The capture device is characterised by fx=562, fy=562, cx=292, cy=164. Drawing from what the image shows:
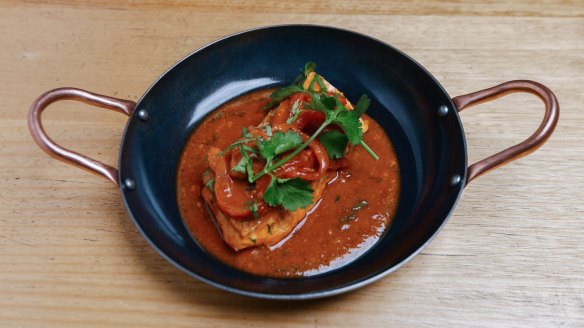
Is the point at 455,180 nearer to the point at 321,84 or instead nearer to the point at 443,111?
the point at 443,111

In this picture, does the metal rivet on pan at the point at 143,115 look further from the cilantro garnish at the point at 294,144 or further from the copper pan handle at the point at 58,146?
the cilantro garnish at the point at 294,144

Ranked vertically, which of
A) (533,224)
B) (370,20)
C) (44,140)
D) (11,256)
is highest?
(44,140)

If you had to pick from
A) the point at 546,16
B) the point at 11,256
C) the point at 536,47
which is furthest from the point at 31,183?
the point at 546,16

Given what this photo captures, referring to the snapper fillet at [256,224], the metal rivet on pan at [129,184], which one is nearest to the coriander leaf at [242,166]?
the snapper fillet at [256,224]

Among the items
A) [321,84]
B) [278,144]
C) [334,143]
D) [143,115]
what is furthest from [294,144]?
[143,115]

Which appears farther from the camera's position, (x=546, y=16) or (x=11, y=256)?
(x=546, y=16)

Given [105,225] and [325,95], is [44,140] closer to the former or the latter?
[105,225]

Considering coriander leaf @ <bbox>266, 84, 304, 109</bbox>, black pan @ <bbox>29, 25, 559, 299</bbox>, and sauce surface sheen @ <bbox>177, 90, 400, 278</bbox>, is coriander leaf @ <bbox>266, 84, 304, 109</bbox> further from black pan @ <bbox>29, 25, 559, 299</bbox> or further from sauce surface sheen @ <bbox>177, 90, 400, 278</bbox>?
black pan @ <bbox>29, 25, 559, 299</bbox>
